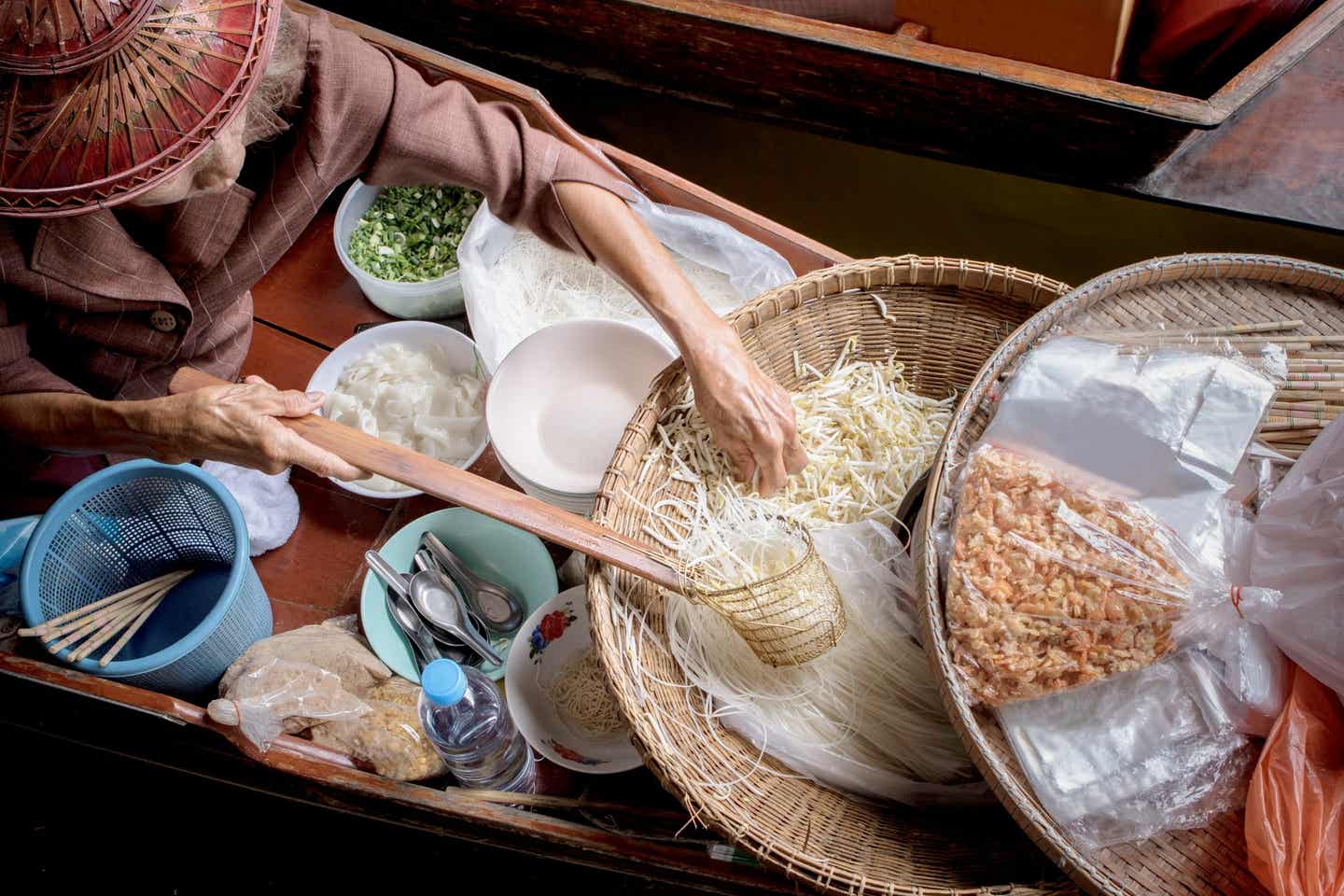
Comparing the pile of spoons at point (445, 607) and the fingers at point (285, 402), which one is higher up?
the fingers at point (285, 402)

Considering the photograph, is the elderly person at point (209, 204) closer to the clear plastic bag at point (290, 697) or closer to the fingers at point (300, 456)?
the fingers at point (300, 456)

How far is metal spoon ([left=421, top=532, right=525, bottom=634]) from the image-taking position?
76.2 inches

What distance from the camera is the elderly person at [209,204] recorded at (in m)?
1.21

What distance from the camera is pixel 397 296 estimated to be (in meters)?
2.21

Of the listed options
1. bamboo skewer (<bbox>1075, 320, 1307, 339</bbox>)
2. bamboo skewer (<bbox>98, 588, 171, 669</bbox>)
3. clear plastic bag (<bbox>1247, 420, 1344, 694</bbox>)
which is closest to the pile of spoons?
bamboo skewer (<bbox>98, 588, 171, 669</bbox>)

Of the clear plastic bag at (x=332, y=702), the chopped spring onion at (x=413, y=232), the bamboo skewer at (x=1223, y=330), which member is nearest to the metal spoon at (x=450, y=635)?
the clear plastic bag at (x=332, y=702)

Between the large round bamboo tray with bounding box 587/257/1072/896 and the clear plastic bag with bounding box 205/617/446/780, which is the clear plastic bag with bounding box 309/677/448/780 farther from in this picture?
the large round bamboo tray with bounding box 587/257/1072/896

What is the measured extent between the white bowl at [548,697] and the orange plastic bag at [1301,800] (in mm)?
1012

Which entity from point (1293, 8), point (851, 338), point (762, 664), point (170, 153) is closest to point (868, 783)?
point (762, 664)

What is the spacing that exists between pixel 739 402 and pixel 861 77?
1.18 metres

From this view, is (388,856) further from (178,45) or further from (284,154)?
(178,45)

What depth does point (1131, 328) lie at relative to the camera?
1.46 meters

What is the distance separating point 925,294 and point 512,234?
1039mm

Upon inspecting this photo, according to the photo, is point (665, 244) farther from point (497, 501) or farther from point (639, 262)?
point (497, 501)
